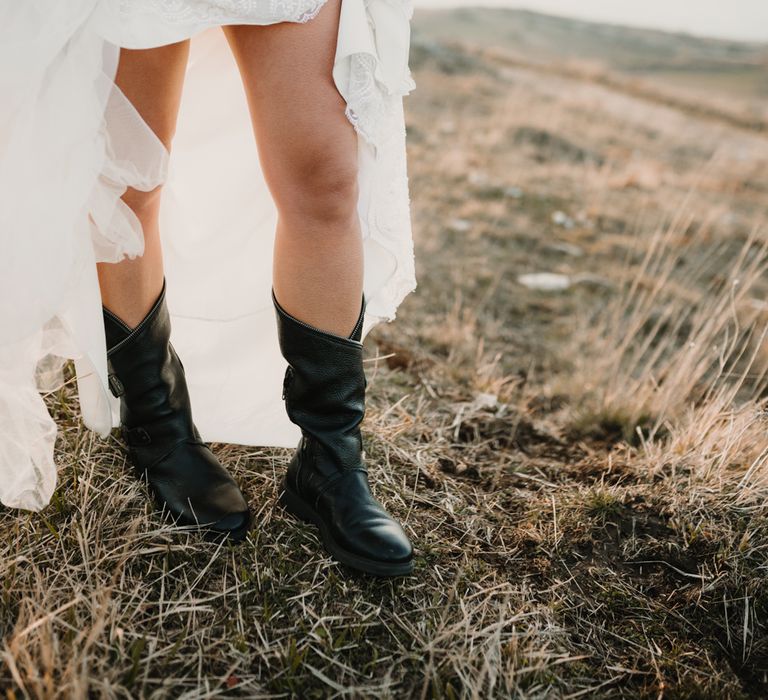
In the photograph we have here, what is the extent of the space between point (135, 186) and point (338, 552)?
2.83 ft

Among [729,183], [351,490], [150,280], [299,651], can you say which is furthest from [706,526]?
[729,183]

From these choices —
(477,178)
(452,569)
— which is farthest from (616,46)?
(452,569)

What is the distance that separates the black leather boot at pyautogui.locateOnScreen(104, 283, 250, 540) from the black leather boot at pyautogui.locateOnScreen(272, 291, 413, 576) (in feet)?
0.58

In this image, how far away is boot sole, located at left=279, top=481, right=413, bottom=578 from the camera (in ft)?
3.92

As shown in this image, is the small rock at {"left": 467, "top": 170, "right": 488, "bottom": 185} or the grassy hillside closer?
the small rock at {"left": 467, "top": 170, "right": 488, "bottom": 185}

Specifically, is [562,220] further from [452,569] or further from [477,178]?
[452,569]

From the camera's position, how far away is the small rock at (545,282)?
12.7 feet

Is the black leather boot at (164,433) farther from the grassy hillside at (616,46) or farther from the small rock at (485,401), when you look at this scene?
the grassy hillside at (616,46)

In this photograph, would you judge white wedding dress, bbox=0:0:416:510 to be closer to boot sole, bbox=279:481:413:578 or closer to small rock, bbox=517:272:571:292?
boot sole, bbox=279:481:413:578

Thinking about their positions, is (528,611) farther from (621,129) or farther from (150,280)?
(621,129)

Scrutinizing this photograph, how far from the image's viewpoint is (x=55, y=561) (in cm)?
114

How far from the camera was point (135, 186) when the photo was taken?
1042mm

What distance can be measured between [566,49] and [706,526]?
56820 millimetres

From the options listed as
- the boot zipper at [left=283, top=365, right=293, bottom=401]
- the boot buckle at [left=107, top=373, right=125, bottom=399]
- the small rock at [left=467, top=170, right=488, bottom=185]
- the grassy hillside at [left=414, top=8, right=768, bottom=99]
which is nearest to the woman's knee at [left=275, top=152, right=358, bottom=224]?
the boot zipper at [left=283, top=365, right=293, bottom=401]
